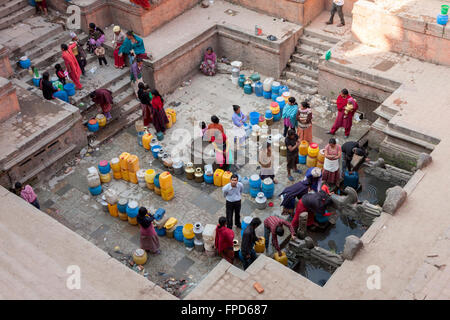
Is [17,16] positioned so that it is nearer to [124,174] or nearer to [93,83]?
[93,83]

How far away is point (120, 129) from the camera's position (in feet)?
48.0

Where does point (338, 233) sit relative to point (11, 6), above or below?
below

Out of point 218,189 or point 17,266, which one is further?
point 218,189

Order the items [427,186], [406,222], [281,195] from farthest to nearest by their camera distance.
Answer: [281,195], [427,186], [406,222]

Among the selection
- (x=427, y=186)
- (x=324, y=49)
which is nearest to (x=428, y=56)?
(x=324, y=49)

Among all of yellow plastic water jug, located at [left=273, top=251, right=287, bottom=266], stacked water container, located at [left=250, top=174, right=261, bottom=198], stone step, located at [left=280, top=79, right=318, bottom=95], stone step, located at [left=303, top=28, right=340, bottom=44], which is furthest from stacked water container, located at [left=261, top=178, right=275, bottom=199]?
stone step, located at [left=303, top=28, right=340, bottom=44]

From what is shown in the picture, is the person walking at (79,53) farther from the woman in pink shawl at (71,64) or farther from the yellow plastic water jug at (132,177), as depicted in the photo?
the yellow plastic water jug at (132,177)

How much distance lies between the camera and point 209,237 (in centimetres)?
1101

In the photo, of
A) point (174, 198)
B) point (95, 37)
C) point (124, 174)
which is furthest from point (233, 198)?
point (95, 37)

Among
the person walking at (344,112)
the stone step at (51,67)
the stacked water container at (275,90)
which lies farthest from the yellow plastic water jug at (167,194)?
the stone step at (51,67)

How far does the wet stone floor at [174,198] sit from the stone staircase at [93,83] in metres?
0.37

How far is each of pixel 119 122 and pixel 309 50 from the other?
5.64m

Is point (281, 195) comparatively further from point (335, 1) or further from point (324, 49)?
point (335, 1)

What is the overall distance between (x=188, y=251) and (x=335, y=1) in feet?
27.6
